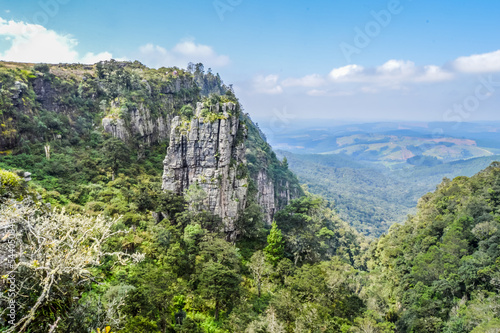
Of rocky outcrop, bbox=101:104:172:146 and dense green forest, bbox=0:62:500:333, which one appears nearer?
dense green forest, bbox=0:62:500:333

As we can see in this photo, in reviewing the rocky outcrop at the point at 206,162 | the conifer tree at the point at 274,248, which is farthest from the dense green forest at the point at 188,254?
the rocky outcrop at the point at 206,162

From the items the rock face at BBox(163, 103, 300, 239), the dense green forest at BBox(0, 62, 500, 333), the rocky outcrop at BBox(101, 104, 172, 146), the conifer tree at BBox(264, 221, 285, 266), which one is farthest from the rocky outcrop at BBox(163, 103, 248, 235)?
the rocky outcrop at BBox(101, 104, 172, 146)

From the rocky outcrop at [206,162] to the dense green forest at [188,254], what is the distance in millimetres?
1656

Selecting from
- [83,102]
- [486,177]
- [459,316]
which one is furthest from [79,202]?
[486,177]

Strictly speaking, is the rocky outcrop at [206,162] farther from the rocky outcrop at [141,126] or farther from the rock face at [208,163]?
the rocky outcrop at [141,126]

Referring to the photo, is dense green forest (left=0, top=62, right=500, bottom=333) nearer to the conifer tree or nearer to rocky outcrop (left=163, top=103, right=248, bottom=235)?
the conifer tree

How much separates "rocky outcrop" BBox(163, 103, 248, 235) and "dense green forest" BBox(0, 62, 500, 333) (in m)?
1.66

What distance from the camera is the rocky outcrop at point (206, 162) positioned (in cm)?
3080

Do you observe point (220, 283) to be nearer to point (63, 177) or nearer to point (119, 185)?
point (119, 185)

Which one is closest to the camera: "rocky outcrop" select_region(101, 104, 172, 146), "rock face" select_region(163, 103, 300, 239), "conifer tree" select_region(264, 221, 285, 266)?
"conifer tree" select_region(264, 221, 285, 266)

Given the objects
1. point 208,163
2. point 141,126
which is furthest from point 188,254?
point 141,126

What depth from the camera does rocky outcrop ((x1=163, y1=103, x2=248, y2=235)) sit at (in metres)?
30.8

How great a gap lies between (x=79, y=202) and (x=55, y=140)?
12.4 metres

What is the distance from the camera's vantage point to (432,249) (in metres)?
33.0
